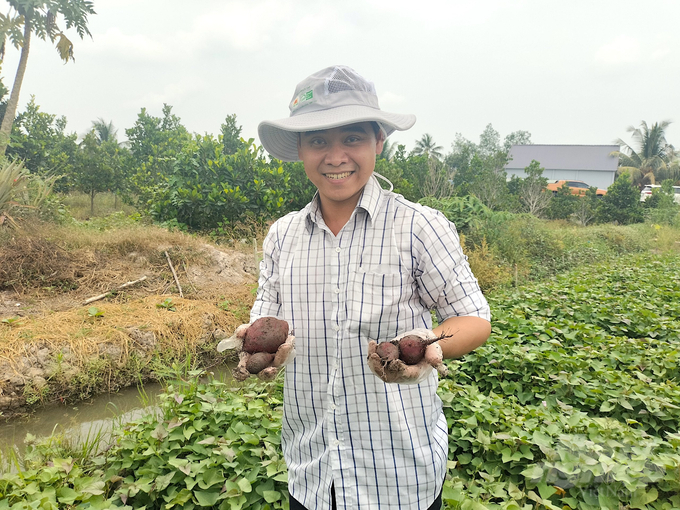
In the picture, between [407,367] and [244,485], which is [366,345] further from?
[244,485]

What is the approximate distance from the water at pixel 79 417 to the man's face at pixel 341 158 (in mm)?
2502

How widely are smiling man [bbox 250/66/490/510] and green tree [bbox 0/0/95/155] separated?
492 inches

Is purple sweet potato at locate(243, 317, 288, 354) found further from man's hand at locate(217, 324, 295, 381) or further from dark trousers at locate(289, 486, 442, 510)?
dark trousers at locate(289, 486, 442, 510)

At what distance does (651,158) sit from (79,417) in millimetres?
34400

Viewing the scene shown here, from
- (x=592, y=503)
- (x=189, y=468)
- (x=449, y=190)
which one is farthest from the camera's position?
(x=449, y=190)

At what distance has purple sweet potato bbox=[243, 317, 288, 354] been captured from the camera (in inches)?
44.4

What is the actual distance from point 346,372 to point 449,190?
44.4ft

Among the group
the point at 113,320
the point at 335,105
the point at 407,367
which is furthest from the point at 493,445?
the point at 113,320

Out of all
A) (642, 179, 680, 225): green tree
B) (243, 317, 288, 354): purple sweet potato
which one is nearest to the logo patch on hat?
(243, 317, 288, 354): purple sweet potato

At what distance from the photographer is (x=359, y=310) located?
44.1 inches

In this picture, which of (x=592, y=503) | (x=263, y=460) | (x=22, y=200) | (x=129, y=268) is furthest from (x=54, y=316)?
(x=592, y=503)

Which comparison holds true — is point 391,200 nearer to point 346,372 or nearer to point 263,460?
point 346,372

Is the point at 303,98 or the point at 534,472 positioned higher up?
the point at 303,98

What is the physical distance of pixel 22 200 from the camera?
6.91m
